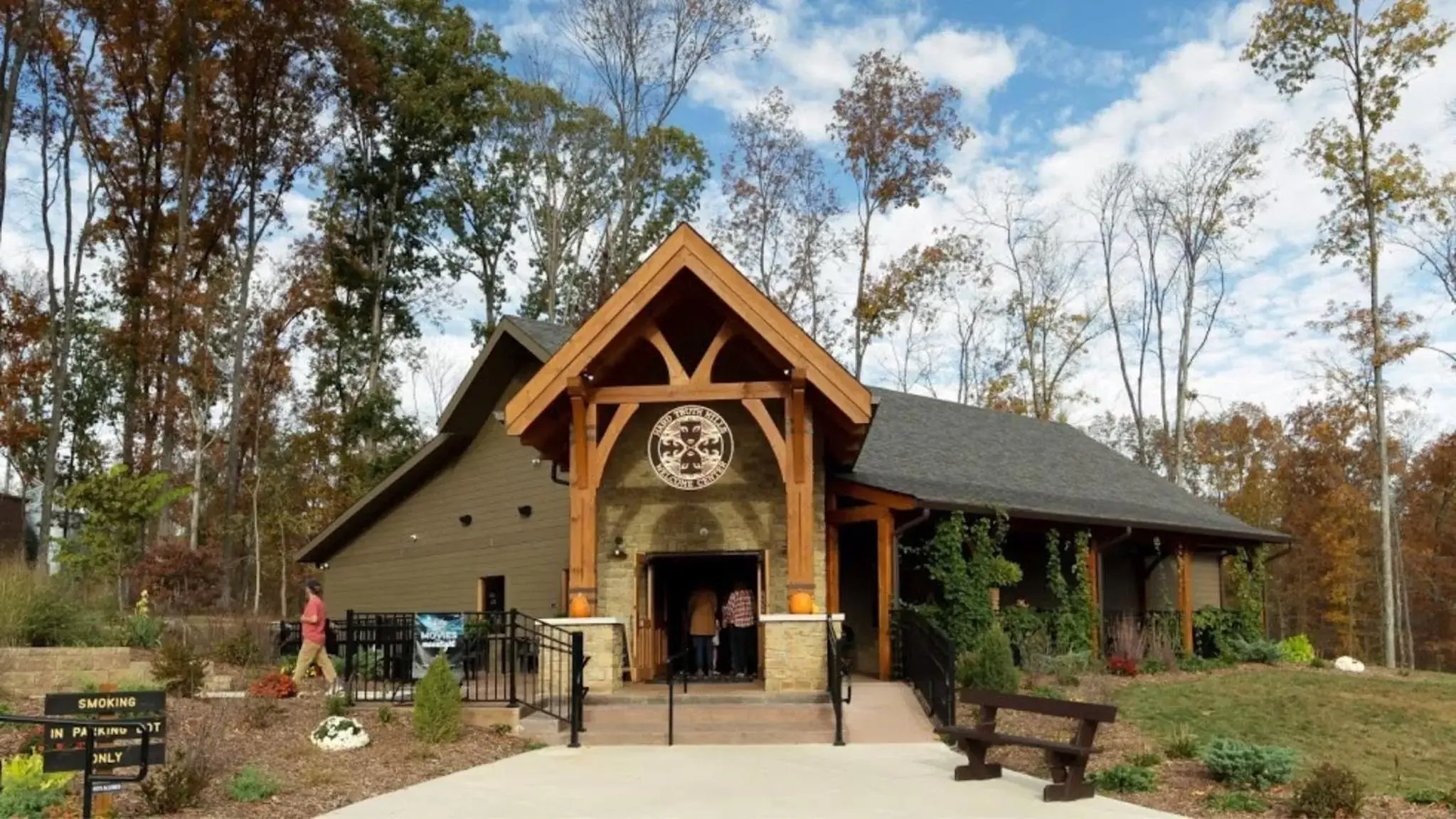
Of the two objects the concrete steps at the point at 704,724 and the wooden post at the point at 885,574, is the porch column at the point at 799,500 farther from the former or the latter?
the wooden post at the point at 885,574

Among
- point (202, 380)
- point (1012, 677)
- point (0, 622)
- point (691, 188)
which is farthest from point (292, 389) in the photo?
point (1012, 677)

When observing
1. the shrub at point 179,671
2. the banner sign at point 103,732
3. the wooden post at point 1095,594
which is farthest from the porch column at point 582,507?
the wooden post at point 1095,594

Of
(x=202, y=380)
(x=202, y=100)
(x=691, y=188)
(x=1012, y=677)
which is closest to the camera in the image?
(x=1012, y=677)

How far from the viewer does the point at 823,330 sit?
3616cm

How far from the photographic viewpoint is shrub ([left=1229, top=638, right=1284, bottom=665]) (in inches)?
832

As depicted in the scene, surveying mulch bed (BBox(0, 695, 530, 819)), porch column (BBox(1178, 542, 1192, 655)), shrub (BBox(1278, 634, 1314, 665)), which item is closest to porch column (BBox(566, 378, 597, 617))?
mulch bed (BBox(0, 695, 530, 819))

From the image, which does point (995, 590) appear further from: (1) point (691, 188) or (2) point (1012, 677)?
(1) point (691, 188)

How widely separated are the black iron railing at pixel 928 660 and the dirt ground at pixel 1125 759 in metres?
0.32

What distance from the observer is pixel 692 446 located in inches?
554

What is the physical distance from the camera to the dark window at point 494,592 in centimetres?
2061

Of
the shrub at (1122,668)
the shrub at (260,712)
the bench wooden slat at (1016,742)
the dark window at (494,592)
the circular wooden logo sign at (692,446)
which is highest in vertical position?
the circular wooden logo sign at (692,446)

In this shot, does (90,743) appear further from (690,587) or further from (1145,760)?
(690,587)

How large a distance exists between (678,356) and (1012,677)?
20.1 ft

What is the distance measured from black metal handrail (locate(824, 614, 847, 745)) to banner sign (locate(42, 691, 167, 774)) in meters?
6.09
